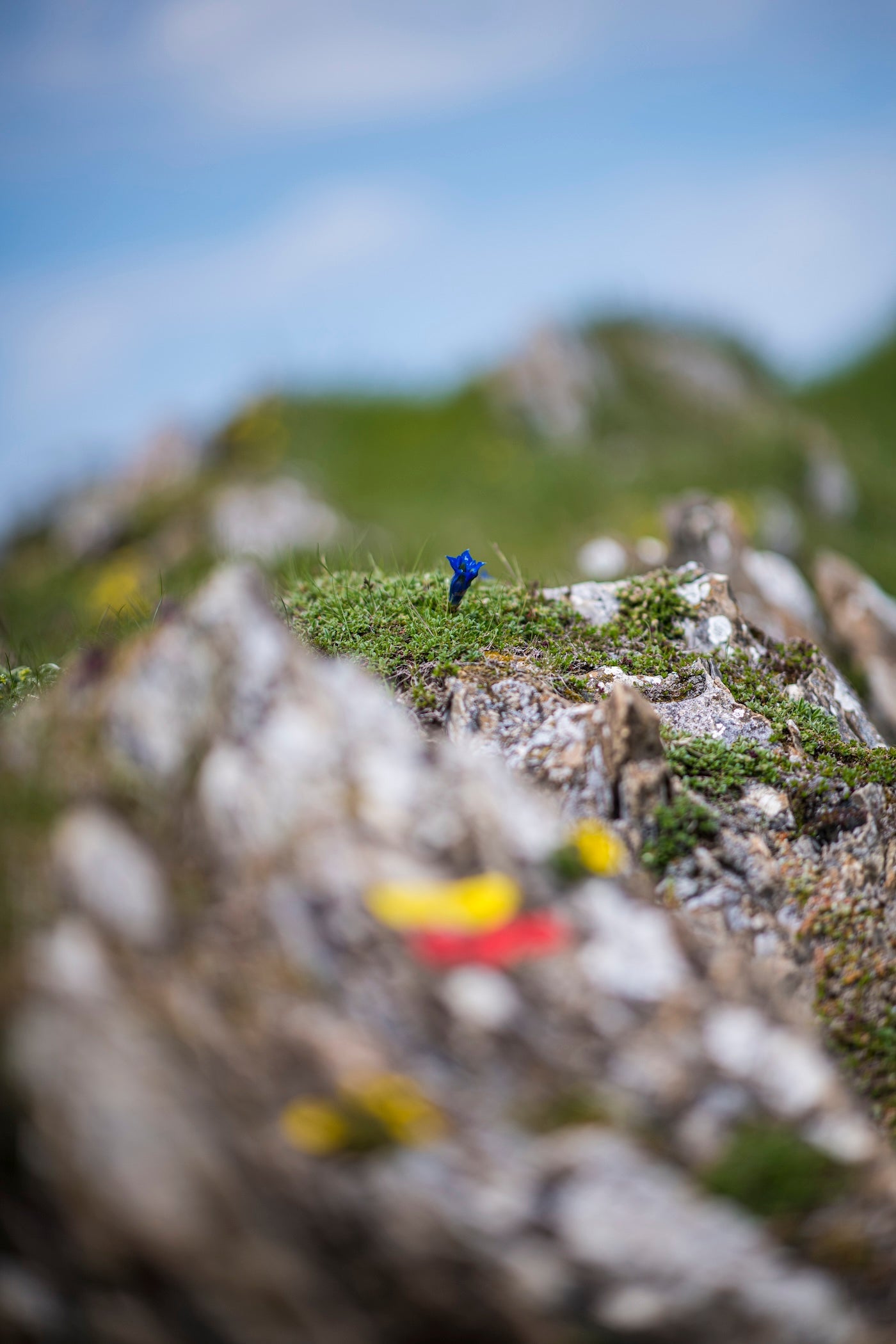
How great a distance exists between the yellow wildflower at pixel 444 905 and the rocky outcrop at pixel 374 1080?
0.01m

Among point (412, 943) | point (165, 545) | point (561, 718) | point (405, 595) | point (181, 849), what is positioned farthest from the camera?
point (165, 545)

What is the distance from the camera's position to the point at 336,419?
69.4 ft

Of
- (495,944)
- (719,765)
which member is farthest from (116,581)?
(495,944)

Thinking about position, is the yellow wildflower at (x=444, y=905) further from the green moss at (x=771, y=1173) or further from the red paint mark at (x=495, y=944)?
the green moss at (x=771, y=1173)

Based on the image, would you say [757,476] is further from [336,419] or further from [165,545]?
[165,545]

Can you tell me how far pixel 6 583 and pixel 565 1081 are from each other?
16703 mm

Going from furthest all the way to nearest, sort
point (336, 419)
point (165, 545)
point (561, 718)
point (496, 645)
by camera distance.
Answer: point (336, 419) → point (165, 545) → point (496, 645) → point (561, 718)

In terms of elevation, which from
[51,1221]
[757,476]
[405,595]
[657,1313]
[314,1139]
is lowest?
[51,1221]

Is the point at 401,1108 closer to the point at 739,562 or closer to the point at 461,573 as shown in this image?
the point at 461,573

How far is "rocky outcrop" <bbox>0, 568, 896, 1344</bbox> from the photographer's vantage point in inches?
119

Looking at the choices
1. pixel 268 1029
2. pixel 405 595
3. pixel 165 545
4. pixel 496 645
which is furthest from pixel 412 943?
pixel 165 545

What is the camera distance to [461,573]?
6.07 m

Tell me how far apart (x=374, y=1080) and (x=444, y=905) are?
0.63 m

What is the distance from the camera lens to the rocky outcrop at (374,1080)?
3025 mm
